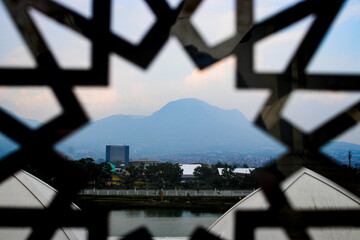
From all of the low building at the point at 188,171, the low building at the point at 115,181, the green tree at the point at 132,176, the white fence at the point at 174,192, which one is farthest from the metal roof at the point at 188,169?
the low building at the point at 115,181

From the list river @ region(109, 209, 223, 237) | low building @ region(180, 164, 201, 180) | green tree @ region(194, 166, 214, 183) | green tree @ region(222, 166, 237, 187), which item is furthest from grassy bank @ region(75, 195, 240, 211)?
low building @ region(180, 164, 201, 180)

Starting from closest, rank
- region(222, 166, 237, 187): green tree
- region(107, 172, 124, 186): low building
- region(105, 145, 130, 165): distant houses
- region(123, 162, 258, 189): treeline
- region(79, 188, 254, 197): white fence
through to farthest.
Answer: region(79, 188, 254, 197): white fence → region(107, 172, 124, 186): low building → region(123, 162, 258, 189): treeline → region(222, 166, 237, 187): green tree → region(105, 145, 130, 165): distant houses

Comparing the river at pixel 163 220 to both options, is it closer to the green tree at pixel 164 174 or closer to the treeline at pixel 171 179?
the treeline at pixel 171 179

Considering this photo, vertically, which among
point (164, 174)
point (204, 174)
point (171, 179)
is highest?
point (204, 174)

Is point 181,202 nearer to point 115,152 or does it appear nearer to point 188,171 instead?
point 188,171

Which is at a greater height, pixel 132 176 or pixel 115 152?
pixel 115 152

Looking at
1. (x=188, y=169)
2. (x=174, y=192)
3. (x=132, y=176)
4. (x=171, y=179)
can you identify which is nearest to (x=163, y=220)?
(x=174, y=192)

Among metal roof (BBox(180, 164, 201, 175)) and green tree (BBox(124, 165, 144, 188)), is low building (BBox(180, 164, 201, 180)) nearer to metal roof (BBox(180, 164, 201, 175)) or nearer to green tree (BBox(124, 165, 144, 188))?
metal roof (BBox(180, 164, 201, 175))

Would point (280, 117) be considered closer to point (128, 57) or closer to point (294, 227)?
point (294, 227)
